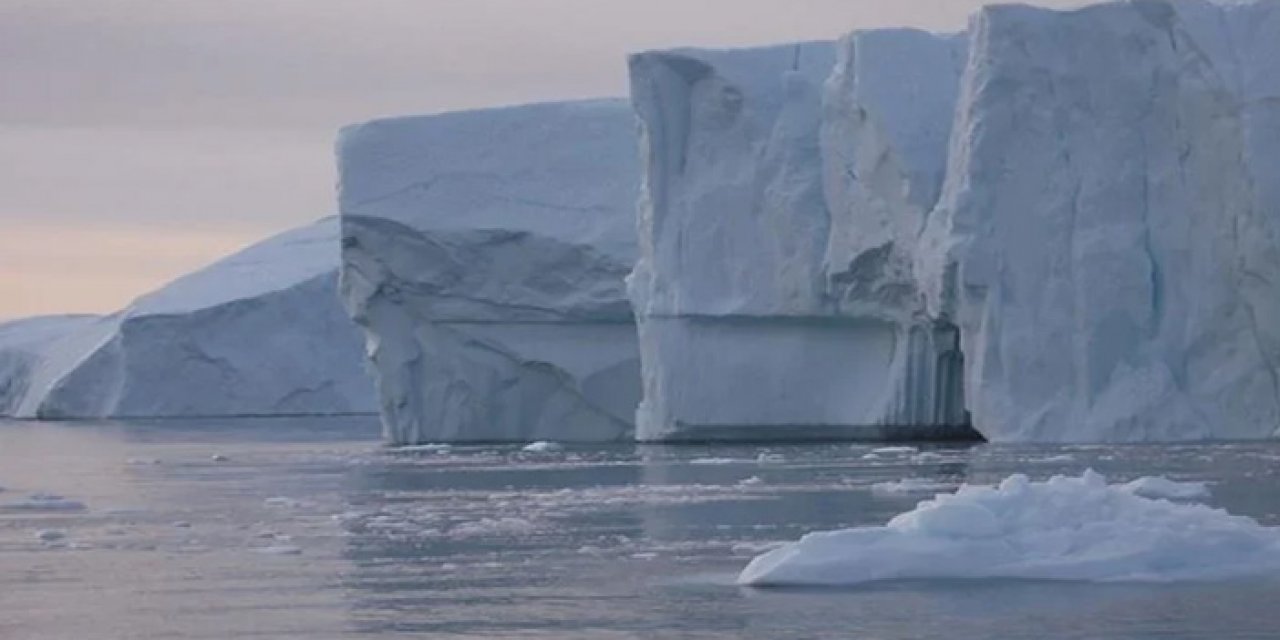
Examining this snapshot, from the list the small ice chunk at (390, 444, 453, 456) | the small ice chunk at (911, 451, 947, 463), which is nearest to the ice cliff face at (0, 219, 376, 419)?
the small ice chunk at (390, 444, 453, 456)

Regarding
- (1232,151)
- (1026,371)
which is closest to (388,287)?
(1026,371)

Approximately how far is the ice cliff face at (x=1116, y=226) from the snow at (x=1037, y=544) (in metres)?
10.6

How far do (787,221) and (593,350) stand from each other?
373 centimetres

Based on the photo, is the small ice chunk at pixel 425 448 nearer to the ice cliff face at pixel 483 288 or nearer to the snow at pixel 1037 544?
the ice cliff face at pixel 483 288

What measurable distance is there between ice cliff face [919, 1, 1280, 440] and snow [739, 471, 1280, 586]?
10581 millimetres

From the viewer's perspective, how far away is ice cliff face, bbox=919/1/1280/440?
71.9 feet

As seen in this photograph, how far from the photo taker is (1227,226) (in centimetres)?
2212

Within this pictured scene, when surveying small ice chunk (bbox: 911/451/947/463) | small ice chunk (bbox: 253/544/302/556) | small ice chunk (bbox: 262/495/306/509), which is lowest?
small ice chunk (bbox: 911/451/947/463)

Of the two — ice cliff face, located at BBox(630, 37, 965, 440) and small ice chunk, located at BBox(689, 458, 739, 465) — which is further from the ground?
ice cliff face, located at BBox(630, 37, 965, 440)

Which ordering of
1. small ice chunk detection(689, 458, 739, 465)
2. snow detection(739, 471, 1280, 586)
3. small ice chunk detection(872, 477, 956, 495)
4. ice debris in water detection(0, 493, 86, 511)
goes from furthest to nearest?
small ice chunk detection(689, 458, 739, 465) → ice debris in water detection(0, 493, 86, 511) → small ice chunk detection(872, 477, 956, 495) → snow detection(739, 471, 1280, 586)

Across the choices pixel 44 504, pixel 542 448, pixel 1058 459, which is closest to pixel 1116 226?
pixel 1058 459

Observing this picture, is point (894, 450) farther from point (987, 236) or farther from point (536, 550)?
point (536, 550)

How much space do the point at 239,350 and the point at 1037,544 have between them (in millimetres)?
32813

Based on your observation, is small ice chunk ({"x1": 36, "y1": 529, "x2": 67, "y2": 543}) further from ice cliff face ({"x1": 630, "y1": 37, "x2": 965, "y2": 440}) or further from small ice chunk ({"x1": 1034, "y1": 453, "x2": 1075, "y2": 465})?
ice cliff face ({"x1": 630, "y1": 37, "x2": 965, "y2": 440})
